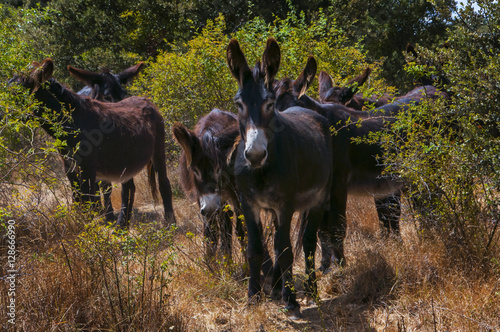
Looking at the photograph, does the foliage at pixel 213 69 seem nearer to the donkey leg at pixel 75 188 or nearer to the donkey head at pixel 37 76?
the donkey leg at pixel 75 188

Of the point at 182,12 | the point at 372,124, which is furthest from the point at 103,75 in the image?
the point at 182,12

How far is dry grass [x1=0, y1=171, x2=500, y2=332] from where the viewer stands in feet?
10.0

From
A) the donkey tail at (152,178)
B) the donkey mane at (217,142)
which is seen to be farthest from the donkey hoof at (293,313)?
the donkey tail at (152,178)

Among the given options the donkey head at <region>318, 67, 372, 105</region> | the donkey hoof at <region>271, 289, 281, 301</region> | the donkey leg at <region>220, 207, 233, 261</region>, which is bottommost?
the donkey hoof at <region>271, 289, 281, 301</region>

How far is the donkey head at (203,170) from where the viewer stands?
14.5 ft

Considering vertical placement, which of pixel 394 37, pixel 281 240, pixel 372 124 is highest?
pixel 394 37

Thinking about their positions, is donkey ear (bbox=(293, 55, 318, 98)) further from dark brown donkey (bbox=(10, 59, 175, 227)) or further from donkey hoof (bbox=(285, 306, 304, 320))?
Result: dark brown donkey (bbox=(10, 59, 175, 227))

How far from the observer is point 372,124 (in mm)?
5230

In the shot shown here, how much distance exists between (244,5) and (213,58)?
727 centimetres

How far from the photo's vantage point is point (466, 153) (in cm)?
367

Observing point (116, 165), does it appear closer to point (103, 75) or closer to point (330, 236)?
point (103, 75)

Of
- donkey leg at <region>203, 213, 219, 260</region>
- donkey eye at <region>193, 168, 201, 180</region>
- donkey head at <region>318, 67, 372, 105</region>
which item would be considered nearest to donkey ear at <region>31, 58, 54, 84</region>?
donkey eye at <region>193, 168, 201, 180</region>

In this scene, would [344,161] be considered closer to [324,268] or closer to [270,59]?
[324,268]

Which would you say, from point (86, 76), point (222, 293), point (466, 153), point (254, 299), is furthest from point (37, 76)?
point (466, 153)
